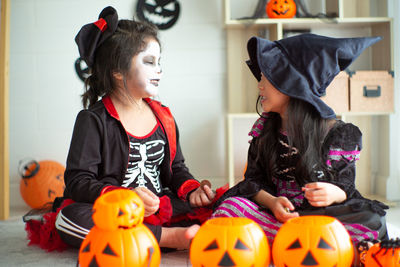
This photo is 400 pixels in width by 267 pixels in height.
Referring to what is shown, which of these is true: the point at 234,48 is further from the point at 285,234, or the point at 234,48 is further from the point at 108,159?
the point at 285,234

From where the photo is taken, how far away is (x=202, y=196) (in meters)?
1.56

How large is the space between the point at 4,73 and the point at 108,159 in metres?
0.82

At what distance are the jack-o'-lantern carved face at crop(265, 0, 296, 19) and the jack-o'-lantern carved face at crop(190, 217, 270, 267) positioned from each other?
1.58 meters

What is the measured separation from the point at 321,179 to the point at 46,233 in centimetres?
93

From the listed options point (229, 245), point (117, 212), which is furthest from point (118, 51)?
point (229, 245)

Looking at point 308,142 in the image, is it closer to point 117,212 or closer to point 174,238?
point 174,238

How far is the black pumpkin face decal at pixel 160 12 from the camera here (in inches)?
98.7

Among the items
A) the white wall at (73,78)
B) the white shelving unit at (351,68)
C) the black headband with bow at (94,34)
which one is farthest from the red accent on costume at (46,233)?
the white shelving unit at (351,68)

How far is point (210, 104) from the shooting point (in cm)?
261

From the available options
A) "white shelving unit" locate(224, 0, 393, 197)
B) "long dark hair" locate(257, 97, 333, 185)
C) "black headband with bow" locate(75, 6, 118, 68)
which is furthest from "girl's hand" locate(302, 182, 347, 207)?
"white shelving unit" locate(224, 0, 393, 197)

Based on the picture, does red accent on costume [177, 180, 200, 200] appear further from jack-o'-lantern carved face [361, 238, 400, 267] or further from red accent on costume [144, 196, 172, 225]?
jack-o'-lantern carved face [361, 238, 400, 267]

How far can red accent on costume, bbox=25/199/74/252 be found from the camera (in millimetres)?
1553

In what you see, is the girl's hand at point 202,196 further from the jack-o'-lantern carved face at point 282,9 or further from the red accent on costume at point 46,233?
the jack-o'-lantern carved face at point 282,9

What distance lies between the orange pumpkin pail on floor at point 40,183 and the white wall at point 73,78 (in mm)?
209
